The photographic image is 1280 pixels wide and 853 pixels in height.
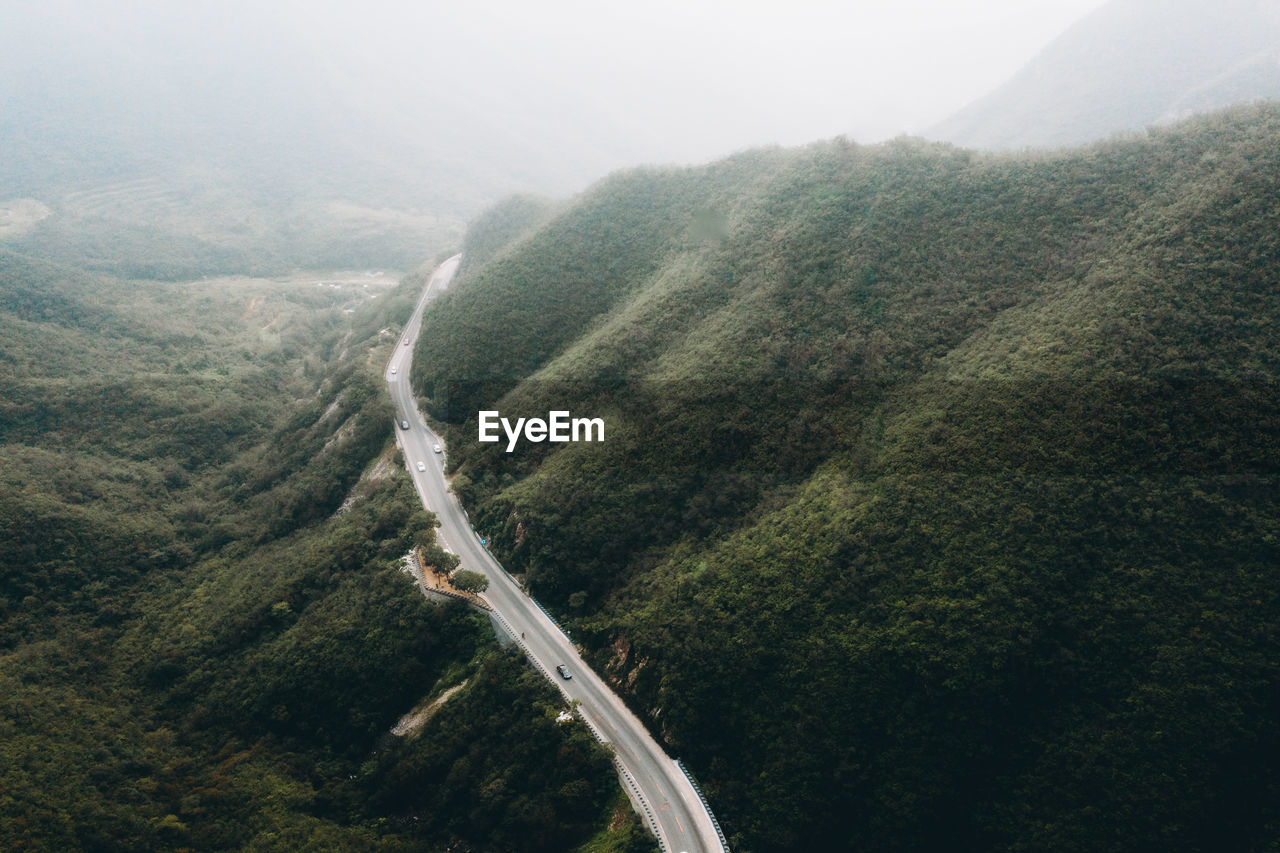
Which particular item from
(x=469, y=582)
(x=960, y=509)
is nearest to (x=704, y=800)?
Result: (x=469, y=582)

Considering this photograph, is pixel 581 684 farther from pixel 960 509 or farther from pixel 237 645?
pixel 237 645

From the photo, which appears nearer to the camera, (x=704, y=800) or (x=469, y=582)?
(x=704, y=800)

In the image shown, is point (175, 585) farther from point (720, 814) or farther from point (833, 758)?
point (833, 758)

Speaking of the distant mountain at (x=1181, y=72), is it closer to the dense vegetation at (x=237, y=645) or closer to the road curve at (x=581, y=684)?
the road curve at (x=581, y=684)

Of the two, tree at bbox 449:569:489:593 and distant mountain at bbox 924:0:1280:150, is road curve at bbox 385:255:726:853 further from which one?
distant mountain at bbox 924:0:1280:150

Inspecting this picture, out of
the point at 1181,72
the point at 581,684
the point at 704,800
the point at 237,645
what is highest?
the point at 237,645

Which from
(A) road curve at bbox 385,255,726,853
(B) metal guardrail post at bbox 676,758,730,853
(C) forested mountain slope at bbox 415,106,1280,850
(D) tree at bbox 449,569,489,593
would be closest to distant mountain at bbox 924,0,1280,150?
(C) forested mountain slope at bbox 415,106,1280,850

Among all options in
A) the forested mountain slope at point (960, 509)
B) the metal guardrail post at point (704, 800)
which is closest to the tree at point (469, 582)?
the forested mountain slope at point (960, 509)

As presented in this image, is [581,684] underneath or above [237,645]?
underneath
